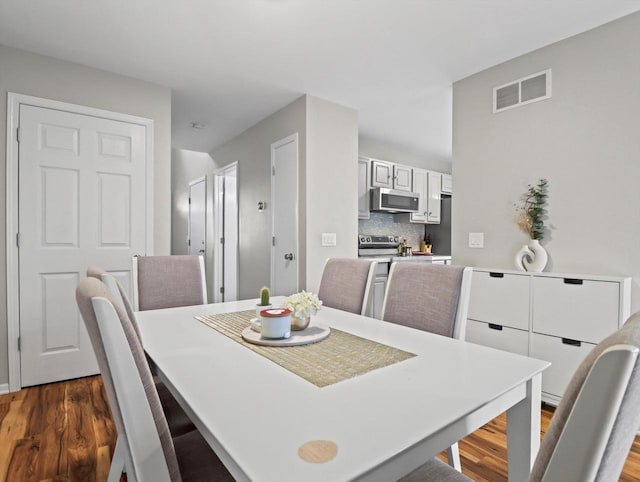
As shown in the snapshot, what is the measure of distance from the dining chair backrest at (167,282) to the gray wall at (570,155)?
7.19 feet

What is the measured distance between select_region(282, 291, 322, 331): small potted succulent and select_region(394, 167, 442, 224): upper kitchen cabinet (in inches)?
160

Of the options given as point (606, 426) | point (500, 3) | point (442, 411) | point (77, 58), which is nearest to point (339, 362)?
point (442, 411)

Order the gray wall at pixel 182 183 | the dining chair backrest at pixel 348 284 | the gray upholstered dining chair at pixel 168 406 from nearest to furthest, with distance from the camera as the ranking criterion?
the gray upholstered dining chair at pixel 168 406 < the dining chair backrest at pixel 348 284 < the gray wall at pixel 182 183

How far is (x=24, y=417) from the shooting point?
7.11ft

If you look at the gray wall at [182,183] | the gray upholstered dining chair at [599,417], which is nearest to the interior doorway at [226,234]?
the gray wall at [182,183]

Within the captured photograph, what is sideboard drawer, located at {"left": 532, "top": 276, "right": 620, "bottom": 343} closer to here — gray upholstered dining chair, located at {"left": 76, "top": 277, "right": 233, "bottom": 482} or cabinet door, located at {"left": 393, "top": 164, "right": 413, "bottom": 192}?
gray upholstered dining chair, located at {"left": 76, "top": 277, "right": 233, "bottom": 482}

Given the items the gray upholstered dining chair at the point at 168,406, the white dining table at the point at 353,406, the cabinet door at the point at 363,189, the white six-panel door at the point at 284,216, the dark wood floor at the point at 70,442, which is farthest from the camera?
the cabinet door at the point at 363,189

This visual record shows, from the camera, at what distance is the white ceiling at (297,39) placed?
212 cm

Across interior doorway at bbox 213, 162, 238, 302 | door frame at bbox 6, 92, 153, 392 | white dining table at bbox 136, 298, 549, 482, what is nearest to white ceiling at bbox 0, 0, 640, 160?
door frame at bbox 6, 92, 153, 392

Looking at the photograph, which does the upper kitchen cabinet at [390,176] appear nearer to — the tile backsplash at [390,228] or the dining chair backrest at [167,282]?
the tile backsplash at [390,228]

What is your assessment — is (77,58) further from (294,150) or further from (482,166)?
(482,166)

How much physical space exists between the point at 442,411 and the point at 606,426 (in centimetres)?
40

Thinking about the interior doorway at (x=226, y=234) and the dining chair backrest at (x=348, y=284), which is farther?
the interior doorway at (x=226, y=234)

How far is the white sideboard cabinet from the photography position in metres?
2.06
